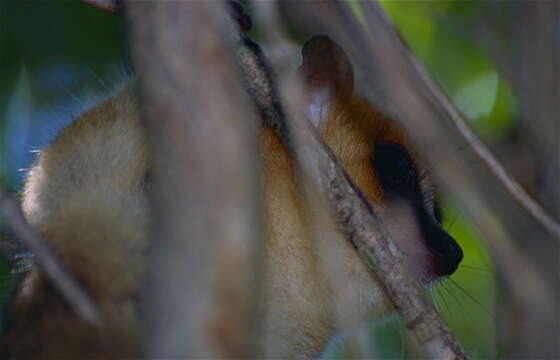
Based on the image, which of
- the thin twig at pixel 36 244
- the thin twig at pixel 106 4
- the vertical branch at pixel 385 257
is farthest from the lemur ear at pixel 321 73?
the thin twig at pixel 36 244

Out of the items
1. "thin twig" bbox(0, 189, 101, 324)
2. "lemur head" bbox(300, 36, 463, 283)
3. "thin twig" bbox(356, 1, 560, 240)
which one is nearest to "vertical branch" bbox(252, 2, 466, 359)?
"thin twig" bbox(356, 1, 560, 240)

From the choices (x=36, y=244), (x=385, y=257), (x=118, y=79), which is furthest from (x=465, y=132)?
(x=118, y=79)

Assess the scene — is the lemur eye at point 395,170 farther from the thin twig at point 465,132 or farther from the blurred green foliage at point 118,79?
the thin twig at point 465,132

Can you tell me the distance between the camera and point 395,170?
134 inches

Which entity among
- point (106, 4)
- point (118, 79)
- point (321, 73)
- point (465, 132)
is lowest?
point (118, 79)

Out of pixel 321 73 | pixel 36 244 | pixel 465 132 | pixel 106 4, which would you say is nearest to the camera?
pixel 36 244

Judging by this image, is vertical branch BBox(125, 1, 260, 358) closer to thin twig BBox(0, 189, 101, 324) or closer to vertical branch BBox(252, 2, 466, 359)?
thin twig BBox(0, 189, 101, 324)

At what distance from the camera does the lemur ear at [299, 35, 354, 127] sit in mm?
3316

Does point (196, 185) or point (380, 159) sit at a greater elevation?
point (196, 185)

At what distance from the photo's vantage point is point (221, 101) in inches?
54.3

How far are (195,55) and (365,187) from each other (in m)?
1.91

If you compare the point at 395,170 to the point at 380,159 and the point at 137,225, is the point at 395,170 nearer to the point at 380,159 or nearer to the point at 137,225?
the point at 380,159

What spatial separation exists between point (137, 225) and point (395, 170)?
1.27 m

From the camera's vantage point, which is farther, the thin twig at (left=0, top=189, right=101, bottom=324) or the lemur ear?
the lemur ear
